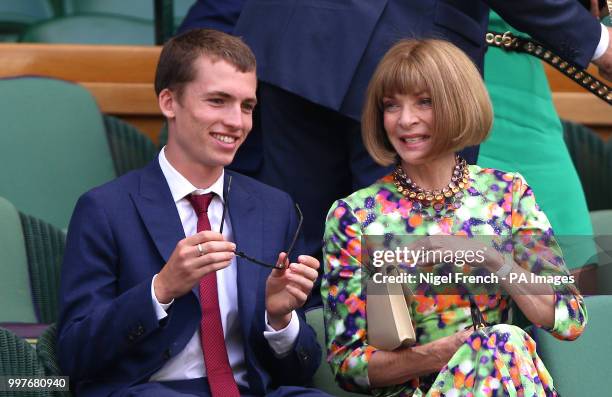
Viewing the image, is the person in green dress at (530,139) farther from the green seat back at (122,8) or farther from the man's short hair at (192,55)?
the green seat back at (122,8)

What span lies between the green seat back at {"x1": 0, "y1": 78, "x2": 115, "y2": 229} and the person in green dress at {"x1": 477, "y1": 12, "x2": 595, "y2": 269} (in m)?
1.48

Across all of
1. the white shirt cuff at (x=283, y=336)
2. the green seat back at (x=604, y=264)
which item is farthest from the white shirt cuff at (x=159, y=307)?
the green seat back at (x=604, y=264)

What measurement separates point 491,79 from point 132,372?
1.58m

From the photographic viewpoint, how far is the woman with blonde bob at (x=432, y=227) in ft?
10.0

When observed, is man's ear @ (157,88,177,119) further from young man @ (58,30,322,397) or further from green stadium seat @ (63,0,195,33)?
green stadium seat @ (63,0,195,33)

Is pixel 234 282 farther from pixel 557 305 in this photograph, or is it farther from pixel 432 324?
pixel 557 305

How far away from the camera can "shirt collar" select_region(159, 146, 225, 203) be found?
3256mm

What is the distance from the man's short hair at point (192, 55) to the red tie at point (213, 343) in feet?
1.27

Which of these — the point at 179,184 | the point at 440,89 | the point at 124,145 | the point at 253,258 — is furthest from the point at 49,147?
the point at 440,89

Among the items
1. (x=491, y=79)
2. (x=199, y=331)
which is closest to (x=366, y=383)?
(x=199, y=331)

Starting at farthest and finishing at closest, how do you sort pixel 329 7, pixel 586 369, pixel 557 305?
pixel 329 7
pixel 586 369
pixel 557 305

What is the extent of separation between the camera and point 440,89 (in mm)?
3246

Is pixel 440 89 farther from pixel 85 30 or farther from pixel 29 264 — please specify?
pixel 85 30

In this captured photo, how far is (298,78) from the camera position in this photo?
3748mm
